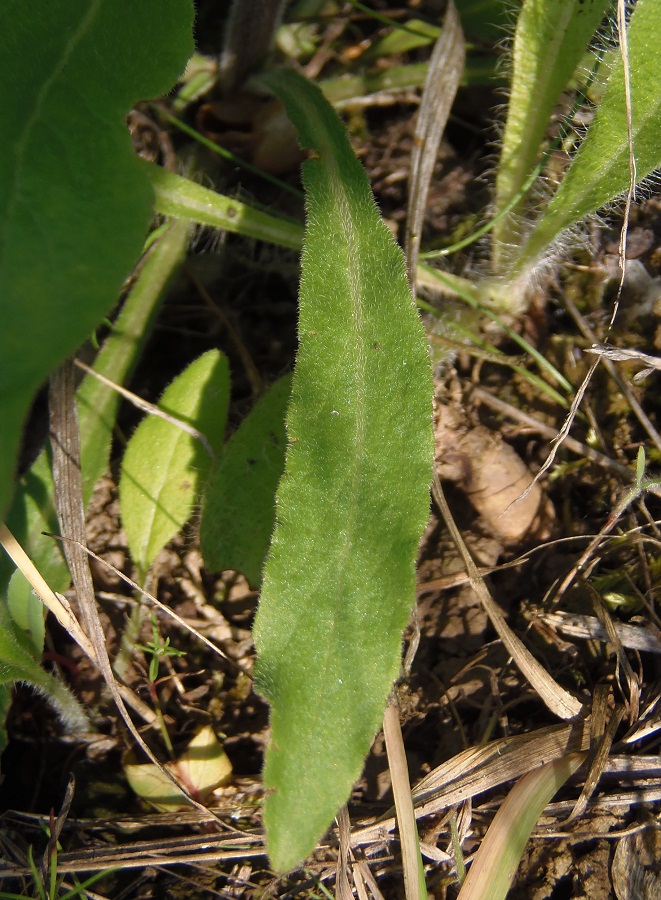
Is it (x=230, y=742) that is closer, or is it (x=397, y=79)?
(x=230, y=742)

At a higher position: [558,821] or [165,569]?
[165,569]

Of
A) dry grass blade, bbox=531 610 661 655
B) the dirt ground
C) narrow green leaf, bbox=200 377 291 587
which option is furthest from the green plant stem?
dry grass blade, bbox=531 610 661 655

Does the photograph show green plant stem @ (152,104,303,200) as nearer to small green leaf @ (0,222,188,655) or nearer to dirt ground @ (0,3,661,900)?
dirt ground @ (0,3,661,900)

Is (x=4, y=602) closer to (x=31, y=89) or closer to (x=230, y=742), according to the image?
(x=230, y=742)

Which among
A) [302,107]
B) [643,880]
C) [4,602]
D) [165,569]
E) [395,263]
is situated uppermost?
[302,107]

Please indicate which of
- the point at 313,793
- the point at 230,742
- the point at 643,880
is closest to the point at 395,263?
the point at 313,793

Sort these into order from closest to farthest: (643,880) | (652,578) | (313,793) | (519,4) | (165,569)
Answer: (313,793) < (643,880) < (652,578) < (165,569) < (519,4)
